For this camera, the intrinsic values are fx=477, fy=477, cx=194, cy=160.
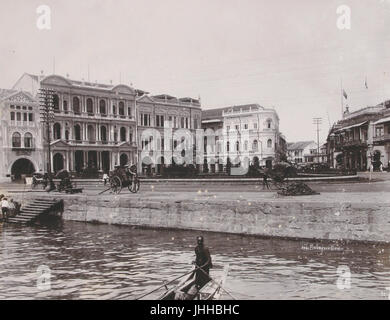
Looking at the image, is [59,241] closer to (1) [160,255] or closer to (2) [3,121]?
(1) [160,255]

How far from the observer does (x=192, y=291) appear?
7.68 m

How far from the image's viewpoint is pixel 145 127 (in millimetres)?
45062

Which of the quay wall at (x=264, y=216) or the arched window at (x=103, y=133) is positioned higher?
the arched window at (x=103, y=133)

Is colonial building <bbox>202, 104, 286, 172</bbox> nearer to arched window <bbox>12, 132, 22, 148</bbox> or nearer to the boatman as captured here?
the boatman

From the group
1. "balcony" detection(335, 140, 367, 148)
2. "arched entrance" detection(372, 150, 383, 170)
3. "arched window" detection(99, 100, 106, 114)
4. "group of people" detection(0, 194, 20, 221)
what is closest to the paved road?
"group of people" detection(0, 194, 20, 221)

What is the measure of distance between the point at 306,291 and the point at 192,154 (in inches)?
1038

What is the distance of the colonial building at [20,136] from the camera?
25.9 meters

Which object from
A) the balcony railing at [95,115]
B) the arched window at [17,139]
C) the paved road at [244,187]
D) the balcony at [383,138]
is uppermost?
the balcony railing at [95,115]

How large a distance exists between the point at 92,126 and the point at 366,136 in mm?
22404

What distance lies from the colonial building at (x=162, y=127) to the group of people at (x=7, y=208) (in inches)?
720

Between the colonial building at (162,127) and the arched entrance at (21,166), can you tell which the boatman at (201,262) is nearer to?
the arched entrance at (21,166)

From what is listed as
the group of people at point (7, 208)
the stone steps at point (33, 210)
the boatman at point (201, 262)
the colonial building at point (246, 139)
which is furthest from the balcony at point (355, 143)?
the boatman at point (201, 262)

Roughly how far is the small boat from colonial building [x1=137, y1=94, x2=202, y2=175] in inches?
1152
